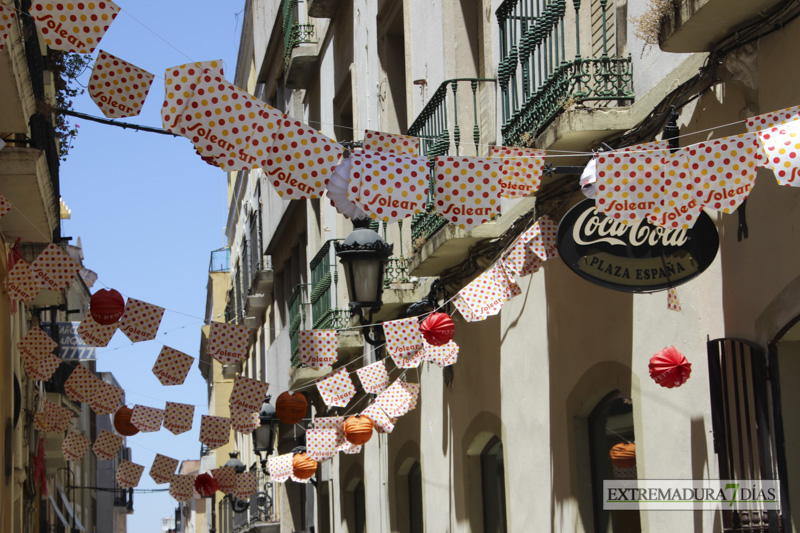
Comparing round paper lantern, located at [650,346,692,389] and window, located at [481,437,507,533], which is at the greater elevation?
round paper lantern, located at [650,346,692,389]

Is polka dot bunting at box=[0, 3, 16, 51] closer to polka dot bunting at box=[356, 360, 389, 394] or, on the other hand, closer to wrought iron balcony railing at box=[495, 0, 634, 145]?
wrought iron balcony railing at box=[495, 0, 634, 145]

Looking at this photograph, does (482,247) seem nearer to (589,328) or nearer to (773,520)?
(589,328)

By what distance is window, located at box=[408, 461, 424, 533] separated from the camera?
44.2ft

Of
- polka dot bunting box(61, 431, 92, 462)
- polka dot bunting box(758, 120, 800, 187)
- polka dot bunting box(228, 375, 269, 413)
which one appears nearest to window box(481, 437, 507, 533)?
polka dot bunting box(228, 375, 269, 413)

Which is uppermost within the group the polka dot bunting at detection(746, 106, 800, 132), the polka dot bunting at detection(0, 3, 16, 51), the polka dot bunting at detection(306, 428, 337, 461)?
the polka dot bunting at detection(0, 3, 16, 51)

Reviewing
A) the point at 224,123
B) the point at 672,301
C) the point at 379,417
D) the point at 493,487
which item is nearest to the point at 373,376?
the point at 379,417

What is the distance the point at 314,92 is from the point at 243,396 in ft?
32.4

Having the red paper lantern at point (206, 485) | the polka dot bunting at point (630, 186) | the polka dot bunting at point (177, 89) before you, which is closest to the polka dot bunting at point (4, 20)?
the polka dot bunting at point (177, 89)

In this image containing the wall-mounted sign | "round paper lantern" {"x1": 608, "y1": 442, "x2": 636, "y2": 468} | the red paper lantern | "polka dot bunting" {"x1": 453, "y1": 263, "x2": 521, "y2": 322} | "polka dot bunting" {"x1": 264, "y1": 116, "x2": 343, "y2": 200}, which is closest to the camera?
"polka dot bunting" {"x1": 264, "y1": 116, "x2": 343, "y2": 200}

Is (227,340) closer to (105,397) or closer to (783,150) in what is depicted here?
(105,397)

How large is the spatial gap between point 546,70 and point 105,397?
19.3 ft

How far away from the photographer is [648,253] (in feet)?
20.5

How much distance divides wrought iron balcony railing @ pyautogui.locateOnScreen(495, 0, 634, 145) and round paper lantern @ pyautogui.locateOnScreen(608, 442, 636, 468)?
213 cm

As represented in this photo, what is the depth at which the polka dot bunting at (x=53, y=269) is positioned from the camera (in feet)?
32.8
